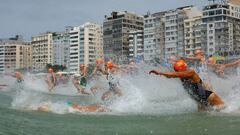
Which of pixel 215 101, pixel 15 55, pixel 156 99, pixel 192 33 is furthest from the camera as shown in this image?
pixel 15 55

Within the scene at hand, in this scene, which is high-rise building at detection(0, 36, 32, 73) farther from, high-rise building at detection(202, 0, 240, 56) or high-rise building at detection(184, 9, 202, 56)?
high-rise building at detection(202, 0, 240, 56)

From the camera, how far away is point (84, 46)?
139 metres

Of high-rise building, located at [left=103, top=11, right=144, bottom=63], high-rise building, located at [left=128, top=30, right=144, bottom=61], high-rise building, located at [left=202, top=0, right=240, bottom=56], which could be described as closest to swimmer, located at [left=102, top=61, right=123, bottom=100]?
high-rise building, located at [left=202, top=0, right=240, bottom=56]

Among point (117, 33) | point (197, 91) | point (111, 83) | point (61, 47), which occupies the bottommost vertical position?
point (197, 91)

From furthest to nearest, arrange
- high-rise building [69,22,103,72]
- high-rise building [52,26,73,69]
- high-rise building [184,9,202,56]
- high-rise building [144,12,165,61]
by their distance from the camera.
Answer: high-rise building [52,26,73,69]
high-rise building [69,22,103,72]
high-rise building [144,12,165,61]
high-rise building [184,9,202,56]

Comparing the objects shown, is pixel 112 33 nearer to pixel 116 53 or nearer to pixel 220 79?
pixel 116 53

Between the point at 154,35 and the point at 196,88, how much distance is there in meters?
108

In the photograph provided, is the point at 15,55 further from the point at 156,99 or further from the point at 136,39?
the point at 156,99

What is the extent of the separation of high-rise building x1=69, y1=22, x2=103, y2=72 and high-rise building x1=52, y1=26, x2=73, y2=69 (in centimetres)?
656

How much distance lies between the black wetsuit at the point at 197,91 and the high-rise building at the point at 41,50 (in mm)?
146057

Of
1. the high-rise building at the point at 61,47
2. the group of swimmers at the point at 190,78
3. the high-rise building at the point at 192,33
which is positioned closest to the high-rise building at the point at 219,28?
the high-rise building at the point at 192,33

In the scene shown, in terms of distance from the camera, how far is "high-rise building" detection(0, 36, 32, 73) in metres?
163

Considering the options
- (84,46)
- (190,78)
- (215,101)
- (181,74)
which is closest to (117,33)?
(84,46)

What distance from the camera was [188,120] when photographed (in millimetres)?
10117
